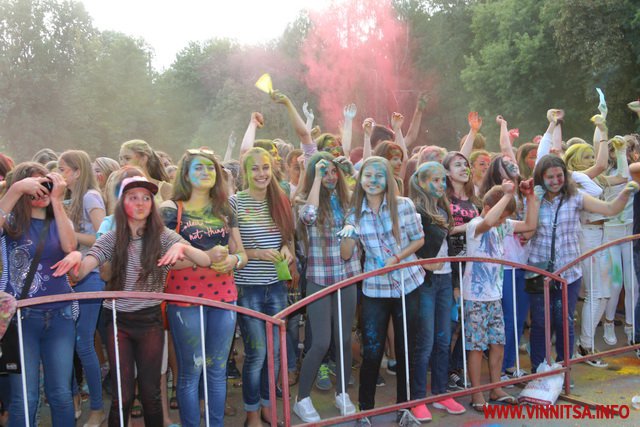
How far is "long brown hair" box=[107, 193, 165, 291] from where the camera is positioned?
3959 millimetres

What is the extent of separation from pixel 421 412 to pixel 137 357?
2.24m

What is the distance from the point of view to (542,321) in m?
5.36

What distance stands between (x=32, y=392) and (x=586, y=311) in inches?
207

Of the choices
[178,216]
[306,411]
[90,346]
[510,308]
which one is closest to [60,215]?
[178,216]

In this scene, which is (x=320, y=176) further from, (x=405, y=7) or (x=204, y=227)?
(x=405, y=7)

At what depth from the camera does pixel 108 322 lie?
4148 mm

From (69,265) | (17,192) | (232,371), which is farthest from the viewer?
(232,371)

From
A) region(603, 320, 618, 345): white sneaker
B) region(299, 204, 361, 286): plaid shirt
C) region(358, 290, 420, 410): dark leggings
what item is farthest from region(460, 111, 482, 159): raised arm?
region(358, 290, 420, 410): dark leggings

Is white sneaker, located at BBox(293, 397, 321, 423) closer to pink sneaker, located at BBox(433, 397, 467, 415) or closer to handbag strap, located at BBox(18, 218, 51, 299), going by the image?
pink sneaker, located at BBox(433, 397, 467, 415)

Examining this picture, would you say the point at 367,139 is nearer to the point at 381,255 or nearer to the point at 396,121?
the point at 396,121

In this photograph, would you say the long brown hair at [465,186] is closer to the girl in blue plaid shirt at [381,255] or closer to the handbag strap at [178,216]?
the girl in blue plaid shirt at [381,255]

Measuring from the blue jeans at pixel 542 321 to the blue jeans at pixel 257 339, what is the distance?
88.4 inches

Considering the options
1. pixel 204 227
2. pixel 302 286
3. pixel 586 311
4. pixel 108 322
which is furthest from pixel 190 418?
pixel 586 311

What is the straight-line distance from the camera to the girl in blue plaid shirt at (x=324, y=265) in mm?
4867
